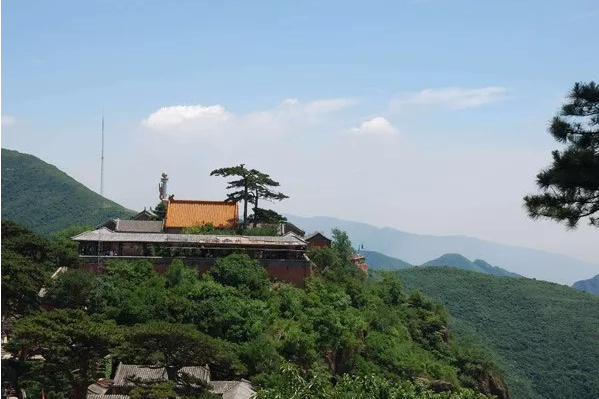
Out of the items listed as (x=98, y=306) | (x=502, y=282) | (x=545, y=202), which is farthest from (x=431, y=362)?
(x=502, y=282)

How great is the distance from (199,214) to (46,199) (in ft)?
202

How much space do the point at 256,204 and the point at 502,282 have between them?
204 feet

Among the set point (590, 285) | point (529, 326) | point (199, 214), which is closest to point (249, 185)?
point (199, 214)

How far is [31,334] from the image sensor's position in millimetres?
17266

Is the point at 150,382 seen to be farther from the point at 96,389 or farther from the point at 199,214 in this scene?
the point at 199,214

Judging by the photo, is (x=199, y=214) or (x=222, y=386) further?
(x=199, y=214)

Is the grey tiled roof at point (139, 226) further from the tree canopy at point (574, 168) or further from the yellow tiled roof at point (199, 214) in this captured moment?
the tree canopy at point (574, 168)

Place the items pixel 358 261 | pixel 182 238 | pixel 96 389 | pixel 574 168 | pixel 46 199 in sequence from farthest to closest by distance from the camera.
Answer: pixel 46 199, pixel 358 261, pixel 182 238, pixel 96 389, pixel 574 168

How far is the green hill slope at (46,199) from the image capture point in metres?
78.8

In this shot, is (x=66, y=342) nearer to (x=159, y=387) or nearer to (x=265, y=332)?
(x=159, y=387)

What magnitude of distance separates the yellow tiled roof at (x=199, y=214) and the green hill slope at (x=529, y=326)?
99.8 feet

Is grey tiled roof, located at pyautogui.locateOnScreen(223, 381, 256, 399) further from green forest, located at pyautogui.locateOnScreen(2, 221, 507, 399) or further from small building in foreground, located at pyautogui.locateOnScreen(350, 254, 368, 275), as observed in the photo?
small building in foreground, located at pyautogui.locateOnScreen(350, 254, 368, 275)

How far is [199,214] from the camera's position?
97.6 feet

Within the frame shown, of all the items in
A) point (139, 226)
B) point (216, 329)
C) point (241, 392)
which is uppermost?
point (139, 226)
